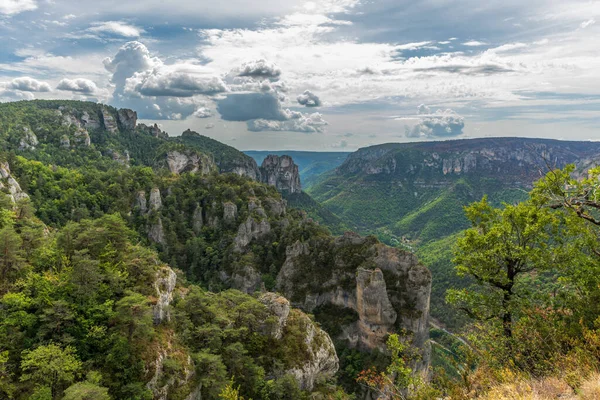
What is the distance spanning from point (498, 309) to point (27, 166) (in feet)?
309

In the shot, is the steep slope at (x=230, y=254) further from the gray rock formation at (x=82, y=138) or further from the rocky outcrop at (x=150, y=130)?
the rocky outcrop at (x=150, y=130)

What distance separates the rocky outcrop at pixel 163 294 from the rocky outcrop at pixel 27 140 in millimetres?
109971

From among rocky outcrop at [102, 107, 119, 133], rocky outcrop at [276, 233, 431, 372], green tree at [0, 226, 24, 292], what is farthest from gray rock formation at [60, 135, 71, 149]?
green tree at [0, 226, 24, 292]

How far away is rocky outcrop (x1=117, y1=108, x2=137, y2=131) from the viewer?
169 meters

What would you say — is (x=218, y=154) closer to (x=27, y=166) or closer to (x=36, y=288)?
(x=27, y=166)

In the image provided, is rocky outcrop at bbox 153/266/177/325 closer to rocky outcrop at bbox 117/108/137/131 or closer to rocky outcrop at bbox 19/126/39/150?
rocky outcrop at bbox 19/126/39/150

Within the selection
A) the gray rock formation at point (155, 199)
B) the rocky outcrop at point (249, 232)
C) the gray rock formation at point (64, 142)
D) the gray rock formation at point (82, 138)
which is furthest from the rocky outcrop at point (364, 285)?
the gray rock formation at point (82, 138)

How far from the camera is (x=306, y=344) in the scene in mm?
37562

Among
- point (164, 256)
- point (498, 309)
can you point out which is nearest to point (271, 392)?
point (498, 309)

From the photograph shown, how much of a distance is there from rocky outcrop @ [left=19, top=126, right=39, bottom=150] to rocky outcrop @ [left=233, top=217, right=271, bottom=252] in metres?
83.9

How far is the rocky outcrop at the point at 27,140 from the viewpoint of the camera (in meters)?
110

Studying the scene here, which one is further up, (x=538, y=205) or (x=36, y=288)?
(x=538, y=205)

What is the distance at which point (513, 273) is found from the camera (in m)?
15.9

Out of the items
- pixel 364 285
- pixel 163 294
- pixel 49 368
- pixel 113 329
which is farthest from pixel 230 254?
pixel 49 368
